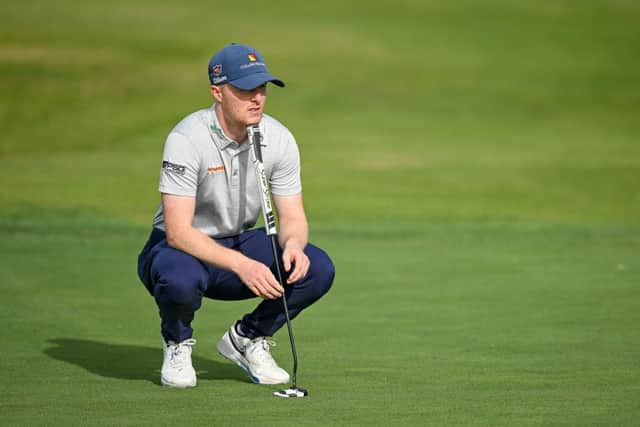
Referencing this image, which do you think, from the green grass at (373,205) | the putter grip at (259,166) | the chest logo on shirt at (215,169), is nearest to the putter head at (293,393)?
the green grass at (373,205)

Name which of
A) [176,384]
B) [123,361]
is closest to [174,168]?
[176,384]

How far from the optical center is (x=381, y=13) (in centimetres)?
3244

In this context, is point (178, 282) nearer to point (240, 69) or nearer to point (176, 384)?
point (176, 384)

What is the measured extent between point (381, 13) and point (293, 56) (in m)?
5.45

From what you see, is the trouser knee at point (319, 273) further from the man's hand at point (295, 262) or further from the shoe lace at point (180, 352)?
the shoe lace at point (180, 352)

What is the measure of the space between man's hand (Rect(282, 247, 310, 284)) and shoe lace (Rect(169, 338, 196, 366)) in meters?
0.58

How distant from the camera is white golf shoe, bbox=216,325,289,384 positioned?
6.21m

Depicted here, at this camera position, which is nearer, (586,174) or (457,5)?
(586,174)

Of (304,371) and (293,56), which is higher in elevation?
(293,56)

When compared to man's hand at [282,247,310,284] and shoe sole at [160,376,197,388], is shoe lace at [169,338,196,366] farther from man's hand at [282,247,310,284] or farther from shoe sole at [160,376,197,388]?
man's hand at [282,247,310,284]

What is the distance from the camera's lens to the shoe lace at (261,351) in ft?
20.6

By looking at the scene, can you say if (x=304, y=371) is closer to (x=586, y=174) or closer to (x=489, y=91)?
(x=586, y=174)

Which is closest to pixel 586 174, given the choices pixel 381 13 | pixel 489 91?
pixel 489 91

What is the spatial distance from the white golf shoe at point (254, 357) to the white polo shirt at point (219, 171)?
1.80ft
